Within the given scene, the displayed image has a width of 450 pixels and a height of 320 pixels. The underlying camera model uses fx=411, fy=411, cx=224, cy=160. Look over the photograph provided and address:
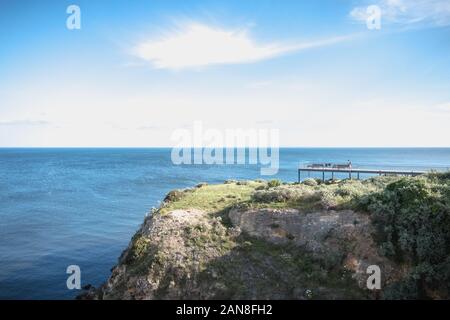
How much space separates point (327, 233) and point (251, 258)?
5.13m

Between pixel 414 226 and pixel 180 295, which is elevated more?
pixel 414 226

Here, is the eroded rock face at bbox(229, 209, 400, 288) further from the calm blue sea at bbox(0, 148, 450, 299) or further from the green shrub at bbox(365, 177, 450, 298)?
the calm blue sea at bbox(0, 148, 450, 299)

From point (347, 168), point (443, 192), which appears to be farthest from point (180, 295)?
point (347, 168)

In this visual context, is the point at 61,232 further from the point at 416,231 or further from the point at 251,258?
the point at 416,231

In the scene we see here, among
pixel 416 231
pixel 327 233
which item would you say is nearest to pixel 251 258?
pixel 327 233

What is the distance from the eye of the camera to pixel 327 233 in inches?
1011

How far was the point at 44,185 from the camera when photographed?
94.3 meters

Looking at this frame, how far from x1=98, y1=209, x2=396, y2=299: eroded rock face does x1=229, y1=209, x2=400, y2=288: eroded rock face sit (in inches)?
2.2

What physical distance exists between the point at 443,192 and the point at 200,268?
638 inches

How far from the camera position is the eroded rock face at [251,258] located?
22.0 m

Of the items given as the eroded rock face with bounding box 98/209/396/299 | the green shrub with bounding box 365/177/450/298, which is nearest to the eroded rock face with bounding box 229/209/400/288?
the eroded rock face with bounding box 98/209/396/299

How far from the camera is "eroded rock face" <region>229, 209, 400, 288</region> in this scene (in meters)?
23.0

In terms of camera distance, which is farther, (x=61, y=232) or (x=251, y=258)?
(x=61, y=232)
